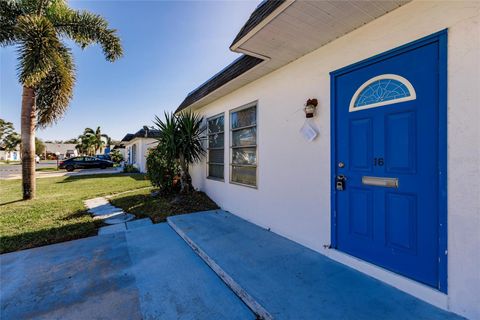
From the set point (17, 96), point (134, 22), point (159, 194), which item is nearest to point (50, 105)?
point (17, 96)

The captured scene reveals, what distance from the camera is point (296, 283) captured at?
7.77ft

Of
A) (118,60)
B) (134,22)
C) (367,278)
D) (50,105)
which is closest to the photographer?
(367,278)

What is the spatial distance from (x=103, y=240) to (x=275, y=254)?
3.10 meters

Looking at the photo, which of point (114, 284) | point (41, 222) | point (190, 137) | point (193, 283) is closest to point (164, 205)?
point (190, 137)

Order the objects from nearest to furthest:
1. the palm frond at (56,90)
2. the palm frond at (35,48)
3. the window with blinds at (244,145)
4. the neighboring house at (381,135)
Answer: the neighboring house at (381,135), the window with blinds at (244,145), the palm frond at (35,48), the palm frond at (56,90)

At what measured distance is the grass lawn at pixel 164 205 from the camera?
17.9 feet

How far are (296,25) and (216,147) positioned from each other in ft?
13.4

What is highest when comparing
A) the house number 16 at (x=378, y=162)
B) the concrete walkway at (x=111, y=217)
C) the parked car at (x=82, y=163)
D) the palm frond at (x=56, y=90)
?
the palm frond at (x=56, y=90)

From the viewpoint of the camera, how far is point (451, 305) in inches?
73.7

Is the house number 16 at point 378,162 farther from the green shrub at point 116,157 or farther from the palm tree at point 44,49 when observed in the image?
the green shrub at point 116,157

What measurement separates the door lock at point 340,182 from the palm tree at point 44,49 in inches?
306

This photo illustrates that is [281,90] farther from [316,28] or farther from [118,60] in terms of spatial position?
[118,60]

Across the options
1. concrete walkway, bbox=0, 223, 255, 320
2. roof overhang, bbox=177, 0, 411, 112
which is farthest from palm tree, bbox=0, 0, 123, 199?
roof overhang, bbox=177, 0, 411, 112

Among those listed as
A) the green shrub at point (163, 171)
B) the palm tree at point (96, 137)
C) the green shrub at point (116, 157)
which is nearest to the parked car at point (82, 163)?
the green shrub at point (116, 157)
